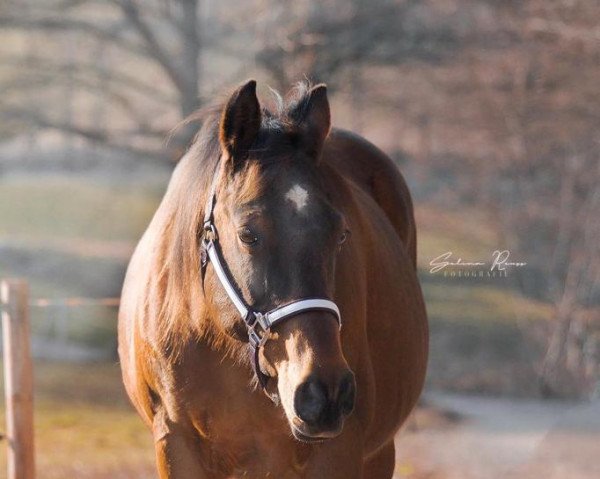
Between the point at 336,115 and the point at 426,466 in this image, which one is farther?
the point at 336,115

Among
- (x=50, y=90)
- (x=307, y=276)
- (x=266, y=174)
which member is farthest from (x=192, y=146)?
(x=50, y=90)

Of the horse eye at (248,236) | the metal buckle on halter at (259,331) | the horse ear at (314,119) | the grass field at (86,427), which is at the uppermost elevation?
the horse ear at (314,119)

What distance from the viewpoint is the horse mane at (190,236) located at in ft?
9.07

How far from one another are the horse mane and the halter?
0.09m

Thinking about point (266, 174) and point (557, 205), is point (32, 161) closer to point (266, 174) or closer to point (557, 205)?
point (557, 205)

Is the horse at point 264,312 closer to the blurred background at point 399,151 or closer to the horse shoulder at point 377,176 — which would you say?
the horse shoulder at point 377,176

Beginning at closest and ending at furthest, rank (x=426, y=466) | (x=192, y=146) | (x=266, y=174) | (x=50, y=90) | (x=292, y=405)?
(x=292, y=405) → (x=266, y=174) → (x=192, y=146) → (x=426, y=466) → (x=50, y=90)

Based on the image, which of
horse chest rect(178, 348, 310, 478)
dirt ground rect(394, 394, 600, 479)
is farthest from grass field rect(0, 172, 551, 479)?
horse chest rect(178, 348, 310, 478)

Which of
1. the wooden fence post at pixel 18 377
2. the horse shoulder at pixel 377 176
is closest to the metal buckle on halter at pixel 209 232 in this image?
the horse shoulder at pixel 377 176

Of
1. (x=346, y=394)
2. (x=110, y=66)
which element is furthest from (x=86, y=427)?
(x=346, y=394)

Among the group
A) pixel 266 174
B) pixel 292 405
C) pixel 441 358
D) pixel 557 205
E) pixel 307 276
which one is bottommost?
pixel 441 358

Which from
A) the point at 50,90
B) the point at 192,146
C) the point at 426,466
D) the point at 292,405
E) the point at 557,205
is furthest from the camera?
the point at 557,205

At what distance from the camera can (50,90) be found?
9680mm

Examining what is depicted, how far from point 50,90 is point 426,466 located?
16.0ft
